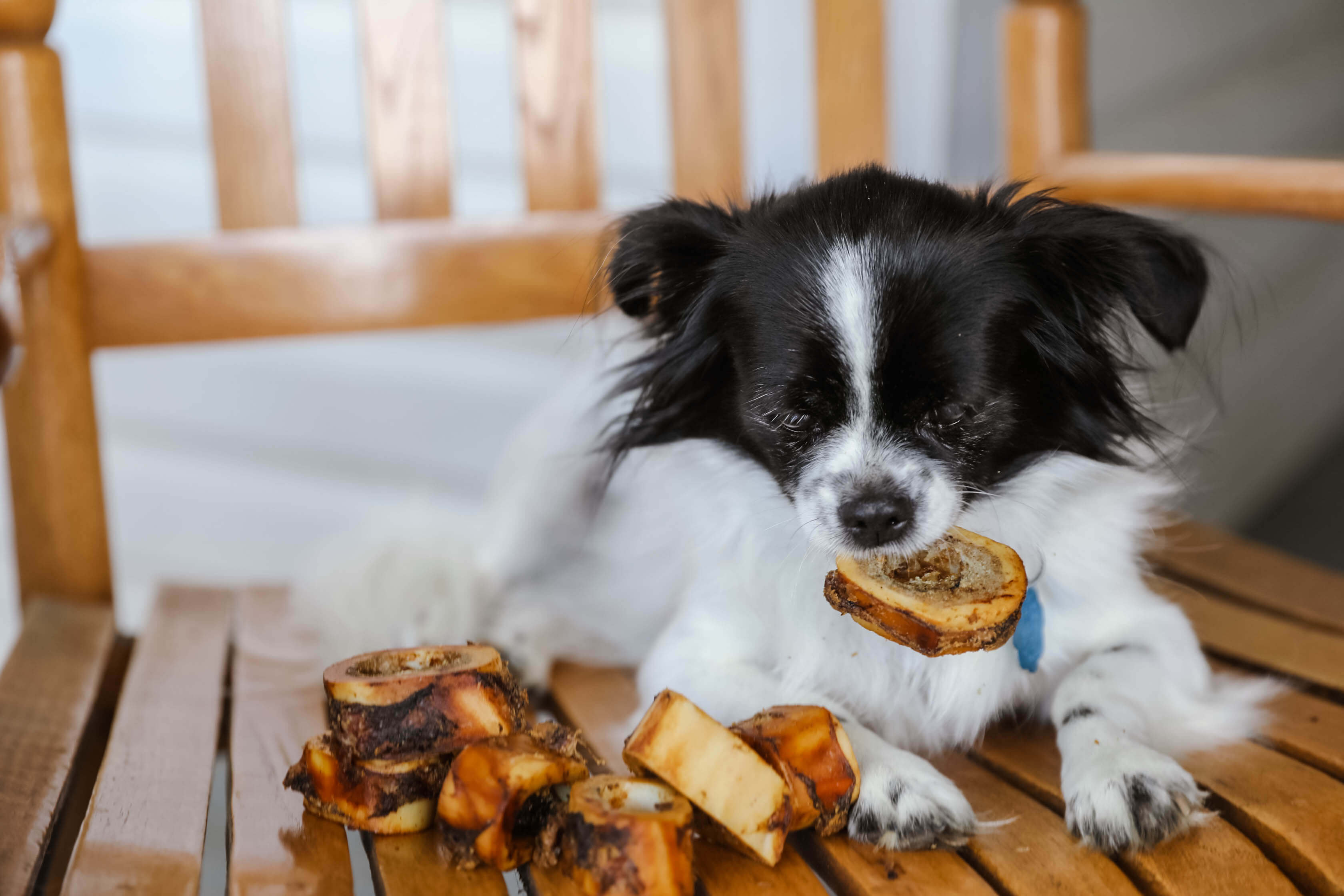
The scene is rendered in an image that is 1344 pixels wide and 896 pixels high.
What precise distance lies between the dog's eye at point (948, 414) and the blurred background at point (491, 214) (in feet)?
4.60

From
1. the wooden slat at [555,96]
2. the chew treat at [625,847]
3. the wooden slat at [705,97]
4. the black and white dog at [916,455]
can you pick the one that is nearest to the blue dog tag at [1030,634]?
the black and white dog at [916,455]

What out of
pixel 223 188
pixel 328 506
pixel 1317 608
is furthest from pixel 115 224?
pixel 1317 608

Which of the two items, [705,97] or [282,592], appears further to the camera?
[705,97]

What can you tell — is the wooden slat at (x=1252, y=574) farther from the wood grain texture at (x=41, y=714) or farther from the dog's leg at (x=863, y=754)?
the wood grain texture at (x=41, y=714)

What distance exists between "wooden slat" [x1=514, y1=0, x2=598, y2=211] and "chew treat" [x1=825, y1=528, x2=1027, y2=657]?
3.87 ft

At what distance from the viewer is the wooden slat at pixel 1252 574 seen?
1.86 metres

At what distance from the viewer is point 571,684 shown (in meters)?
1.71

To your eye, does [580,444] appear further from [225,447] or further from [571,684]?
[225,447]

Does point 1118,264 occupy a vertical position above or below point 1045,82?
below

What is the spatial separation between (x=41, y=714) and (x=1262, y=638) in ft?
5.39

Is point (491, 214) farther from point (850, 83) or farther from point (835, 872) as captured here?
point (835, 872)

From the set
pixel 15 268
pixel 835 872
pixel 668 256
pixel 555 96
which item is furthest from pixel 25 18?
pixel 835 872

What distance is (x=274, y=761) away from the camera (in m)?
1.41

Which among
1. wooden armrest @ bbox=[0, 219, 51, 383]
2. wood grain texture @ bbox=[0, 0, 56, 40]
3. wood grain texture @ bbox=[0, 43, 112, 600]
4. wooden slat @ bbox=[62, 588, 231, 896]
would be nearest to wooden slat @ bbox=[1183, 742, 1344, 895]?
wooden slat @ bbox=[62, 588, 231, 896]
